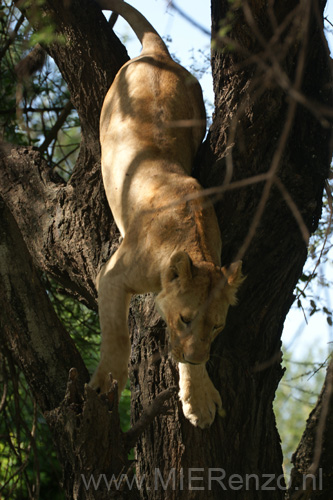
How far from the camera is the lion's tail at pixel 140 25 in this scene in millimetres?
5062

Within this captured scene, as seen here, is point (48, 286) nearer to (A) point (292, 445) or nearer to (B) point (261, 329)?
(B) point (261, 329)

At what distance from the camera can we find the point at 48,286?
626cm

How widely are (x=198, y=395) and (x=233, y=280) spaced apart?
0.72 m

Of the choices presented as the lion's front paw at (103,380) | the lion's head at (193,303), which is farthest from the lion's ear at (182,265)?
the lion's front paw at (103,380)

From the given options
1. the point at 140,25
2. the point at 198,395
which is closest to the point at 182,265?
the point at 198,395

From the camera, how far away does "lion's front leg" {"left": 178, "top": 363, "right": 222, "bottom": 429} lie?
12.2 ft

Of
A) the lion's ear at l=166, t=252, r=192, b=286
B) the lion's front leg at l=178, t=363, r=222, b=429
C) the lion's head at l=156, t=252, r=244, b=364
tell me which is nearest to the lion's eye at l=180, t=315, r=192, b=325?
the lion's head at l=156, t=252, r=244, b=364

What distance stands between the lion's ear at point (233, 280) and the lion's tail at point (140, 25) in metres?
2.20

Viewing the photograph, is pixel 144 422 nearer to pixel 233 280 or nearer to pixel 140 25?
pixel 233 280

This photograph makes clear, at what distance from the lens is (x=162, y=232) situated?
374 centimetres

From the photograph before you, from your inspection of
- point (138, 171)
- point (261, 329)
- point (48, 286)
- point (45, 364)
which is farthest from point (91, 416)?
point (48, 286)

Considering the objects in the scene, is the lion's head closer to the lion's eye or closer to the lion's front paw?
the lion's eye

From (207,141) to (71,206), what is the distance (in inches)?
43.8

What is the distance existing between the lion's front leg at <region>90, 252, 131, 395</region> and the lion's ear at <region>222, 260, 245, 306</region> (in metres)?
0.62
